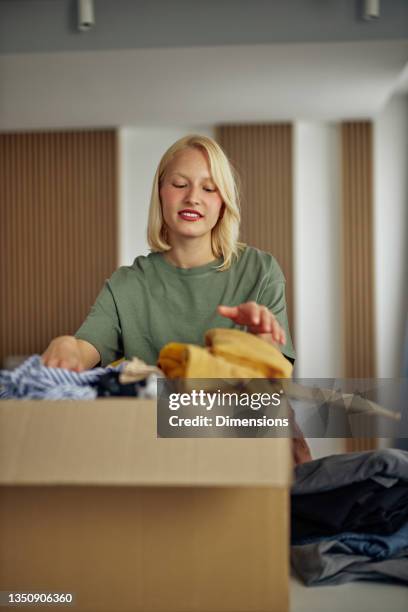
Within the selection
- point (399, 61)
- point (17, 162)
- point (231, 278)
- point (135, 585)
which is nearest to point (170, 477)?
point (135, 585)

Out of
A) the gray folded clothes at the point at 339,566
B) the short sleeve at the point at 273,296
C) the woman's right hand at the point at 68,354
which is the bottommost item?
the gray folded clothes at the point at 339,566

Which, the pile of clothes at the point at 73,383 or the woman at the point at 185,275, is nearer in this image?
the pile of clothes at the point at 73,383

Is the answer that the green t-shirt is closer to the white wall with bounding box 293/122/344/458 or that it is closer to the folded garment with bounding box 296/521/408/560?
the folded garment with bounding box 296/521/408/560

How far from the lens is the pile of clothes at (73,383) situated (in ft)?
2.83

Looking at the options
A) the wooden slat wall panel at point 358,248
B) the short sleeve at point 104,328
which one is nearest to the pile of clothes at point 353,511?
the short sleeve at point 104,328

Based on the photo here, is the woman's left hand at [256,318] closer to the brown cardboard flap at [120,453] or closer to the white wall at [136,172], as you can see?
the brown cardboard flap at [120,453]

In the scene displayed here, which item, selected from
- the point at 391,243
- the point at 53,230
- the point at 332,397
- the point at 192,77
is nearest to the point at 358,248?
the point at 391,243

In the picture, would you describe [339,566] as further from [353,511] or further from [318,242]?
[318,242]

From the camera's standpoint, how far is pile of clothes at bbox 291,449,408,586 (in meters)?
1.39

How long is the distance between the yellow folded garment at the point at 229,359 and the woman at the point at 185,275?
10.6 inches

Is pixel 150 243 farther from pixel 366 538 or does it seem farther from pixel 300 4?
pixel 300 4

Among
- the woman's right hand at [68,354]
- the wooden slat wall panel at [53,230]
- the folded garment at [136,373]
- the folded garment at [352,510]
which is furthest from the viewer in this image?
the wooden slat wall panel at [53,230]

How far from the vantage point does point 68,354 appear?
104 cm

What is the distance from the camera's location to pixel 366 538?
142 centimetres
